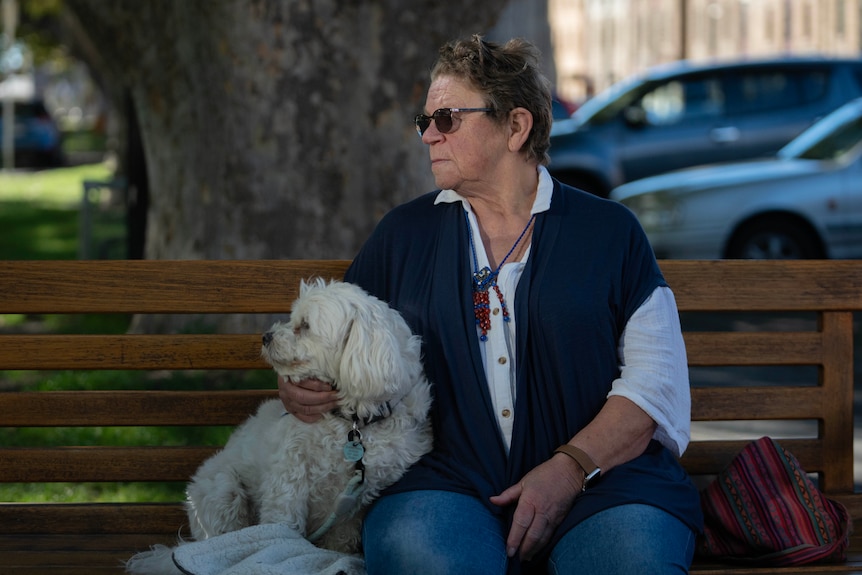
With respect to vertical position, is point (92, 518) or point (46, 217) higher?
point (92, 518)

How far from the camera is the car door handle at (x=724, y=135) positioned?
45.9 feet

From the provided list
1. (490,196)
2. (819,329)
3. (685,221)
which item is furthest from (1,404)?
(685,221)

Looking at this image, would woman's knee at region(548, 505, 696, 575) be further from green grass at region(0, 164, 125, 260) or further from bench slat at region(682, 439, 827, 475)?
green grass at region(0, 164, 125, 260)

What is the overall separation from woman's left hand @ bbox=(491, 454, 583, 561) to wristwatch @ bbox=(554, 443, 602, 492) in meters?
0.01

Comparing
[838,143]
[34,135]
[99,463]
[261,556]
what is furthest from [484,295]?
[34,135]

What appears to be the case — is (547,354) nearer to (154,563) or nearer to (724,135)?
(154,563)

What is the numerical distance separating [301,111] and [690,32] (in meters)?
51.0

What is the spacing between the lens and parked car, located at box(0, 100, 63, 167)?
3569cm

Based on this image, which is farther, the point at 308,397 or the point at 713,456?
the point at 713,456

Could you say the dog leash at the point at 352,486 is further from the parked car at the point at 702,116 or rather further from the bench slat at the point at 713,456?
the parked car at the point at 702,116

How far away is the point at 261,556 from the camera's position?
3.15 meters

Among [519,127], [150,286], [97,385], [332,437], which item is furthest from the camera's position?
[97,385]

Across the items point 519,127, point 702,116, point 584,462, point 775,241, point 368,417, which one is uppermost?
point 519,127

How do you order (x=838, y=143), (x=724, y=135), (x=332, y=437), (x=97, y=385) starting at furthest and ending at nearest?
1. (x=724, y=135)
2. (x=838, y=143)
3. (x=97, y=385)
4. (x=332, y=437)
